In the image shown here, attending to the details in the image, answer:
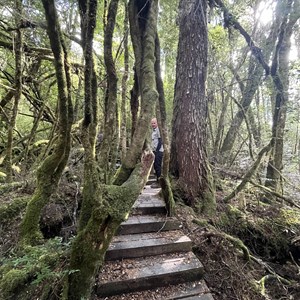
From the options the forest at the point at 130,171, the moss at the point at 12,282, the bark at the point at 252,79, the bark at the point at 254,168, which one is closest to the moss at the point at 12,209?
the forest at the point at 130,171

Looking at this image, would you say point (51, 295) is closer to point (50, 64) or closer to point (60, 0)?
point (60, 0)

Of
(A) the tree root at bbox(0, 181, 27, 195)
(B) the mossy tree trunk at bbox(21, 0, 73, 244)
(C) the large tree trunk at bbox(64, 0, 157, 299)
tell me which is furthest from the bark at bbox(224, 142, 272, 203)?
(A) the tree root at bbox(0, 181, 27, 195)

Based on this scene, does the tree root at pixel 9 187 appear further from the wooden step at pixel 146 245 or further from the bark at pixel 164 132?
the bark at pixel 164 132

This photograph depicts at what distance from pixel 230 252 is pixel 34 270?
2.58m

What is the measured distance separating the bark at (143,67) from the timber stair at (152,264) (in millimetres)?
1060

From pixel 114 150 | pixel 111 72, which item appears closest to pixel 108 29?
pixel 111 72

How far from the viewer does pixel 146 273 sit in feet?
8.43

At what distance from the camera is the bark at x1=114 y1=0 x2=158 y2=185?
96.9 inches

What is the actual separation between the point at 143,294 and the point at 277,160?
13.6 feet

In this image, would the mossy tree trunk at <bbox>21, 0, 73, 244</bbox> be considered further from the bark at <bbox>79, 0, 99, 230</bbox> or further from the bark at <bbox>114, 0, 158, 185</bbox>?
the bark at <bbox>114, 0, 158, 185</bbox>

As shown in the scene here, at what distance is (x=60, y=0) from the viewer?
397 cm

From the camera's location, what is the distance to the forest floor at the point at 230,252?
2.72m

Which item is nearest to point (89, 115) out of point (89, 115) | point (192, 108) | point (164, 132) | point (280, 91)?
point (89, 115)

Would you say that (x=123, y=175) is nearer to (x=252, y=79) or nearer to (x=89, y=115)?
(x=89, y=115)
